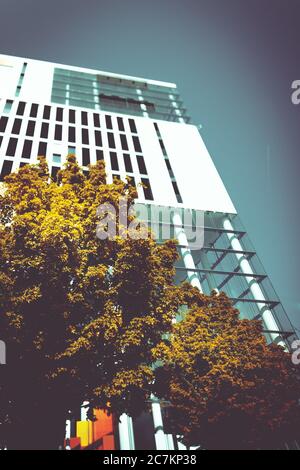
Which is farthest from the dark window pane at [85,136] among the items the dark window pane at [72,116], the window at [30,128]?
the window at [30,128]

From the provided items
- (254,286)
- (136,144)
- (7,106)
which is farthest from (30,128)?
(254,286)

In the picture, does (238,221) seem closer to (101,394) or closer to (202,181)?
(202,181)

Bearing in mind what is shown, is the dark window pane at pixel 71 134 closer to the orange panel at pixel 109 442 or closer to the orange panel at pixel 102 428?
the orange panel at pixel 102 428

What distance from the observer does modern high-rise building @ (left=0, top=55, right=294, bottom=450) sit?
69.9ft

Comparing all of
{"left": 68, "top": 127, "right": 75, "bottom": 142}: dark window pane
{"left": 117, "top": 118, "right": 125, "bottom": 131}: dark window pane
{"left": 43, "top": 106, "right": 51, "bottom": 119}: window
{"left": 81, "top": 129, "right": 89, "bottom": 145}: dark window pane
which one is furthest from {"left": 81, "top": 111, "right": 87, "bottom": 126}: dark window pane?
{"left": 117, "top": 118, "right": 125, "bottom": 131}: dark window pane

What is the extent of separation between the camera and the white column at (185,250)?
23541 millimetres

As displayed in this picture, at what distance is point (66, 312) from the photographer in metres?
9.11

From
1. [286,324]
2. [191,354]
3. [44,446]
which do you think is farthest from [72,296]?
[286,324]

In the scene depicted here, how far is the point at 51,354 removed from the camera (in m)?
8.91

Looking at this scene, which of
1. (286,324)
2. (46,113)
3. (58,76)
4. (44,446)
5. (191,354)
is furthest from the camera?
(58,76)

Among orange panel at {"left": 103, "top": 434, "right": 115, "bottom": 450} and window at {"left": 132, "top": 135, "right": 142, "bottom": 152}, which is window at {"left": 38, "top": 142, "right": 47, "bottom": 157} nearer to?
window at {"left": 132, "top": 135, "right": 142, "bottom": 152}

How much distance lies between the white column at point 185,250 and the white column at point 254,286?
4021mm

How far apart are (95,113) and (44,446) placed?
120ft

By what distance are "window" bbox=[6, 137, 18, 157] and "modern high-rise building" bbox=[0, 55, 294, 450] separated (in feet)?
0.27
